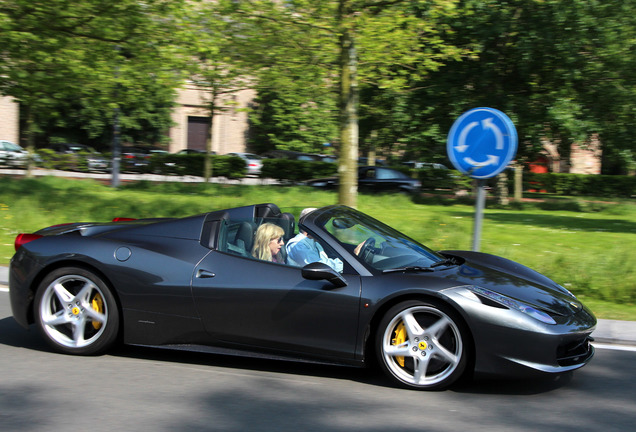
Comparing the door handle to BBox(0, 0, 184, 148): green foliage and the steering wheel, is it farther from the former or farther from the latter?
BBox(0, 0, 184, 148): green foliage

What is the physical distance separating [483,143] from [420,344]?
267 centimetres

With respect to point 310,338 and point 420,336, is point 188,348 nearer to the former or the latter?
point 310,338

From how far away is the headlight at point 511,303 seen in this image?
429 cm

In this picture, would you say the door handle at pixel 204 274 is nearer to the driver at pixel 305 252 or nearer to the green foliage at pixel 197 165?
the driver at pixel 305 252

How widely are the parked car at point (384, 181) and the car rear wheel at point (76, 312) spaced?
19.7 m

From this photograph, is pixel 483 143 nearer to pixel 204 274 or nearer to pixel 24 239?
pixel 204 274

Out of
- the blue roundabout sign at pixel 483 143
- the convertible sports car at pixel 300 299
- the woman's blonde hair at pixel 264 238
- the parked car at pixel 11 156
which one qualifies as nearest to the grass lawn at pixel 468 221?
the woman's blonde hair at pixel 264 238

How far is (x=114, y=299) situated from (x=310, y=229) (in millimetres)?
1496

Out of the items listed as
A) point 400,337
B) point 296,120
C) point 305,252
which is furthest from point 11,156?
point 400,337

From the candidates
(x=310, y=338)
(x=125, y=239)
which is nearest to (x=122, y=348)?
(x=125, y=239)

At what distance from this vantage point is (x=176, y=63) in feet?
43.3

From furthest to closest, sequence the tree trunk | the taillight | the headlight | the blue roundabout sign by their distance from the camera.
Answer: the tree trunk
the blue roundabout sign
the taillight
the headlight

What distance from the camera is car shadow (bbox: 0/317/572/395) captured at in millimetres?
4477

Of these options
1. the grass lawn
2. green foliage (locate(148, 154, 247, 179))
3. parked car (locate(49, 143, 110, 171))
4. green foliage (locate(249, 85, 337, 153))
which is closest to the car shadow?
the grass lawn
